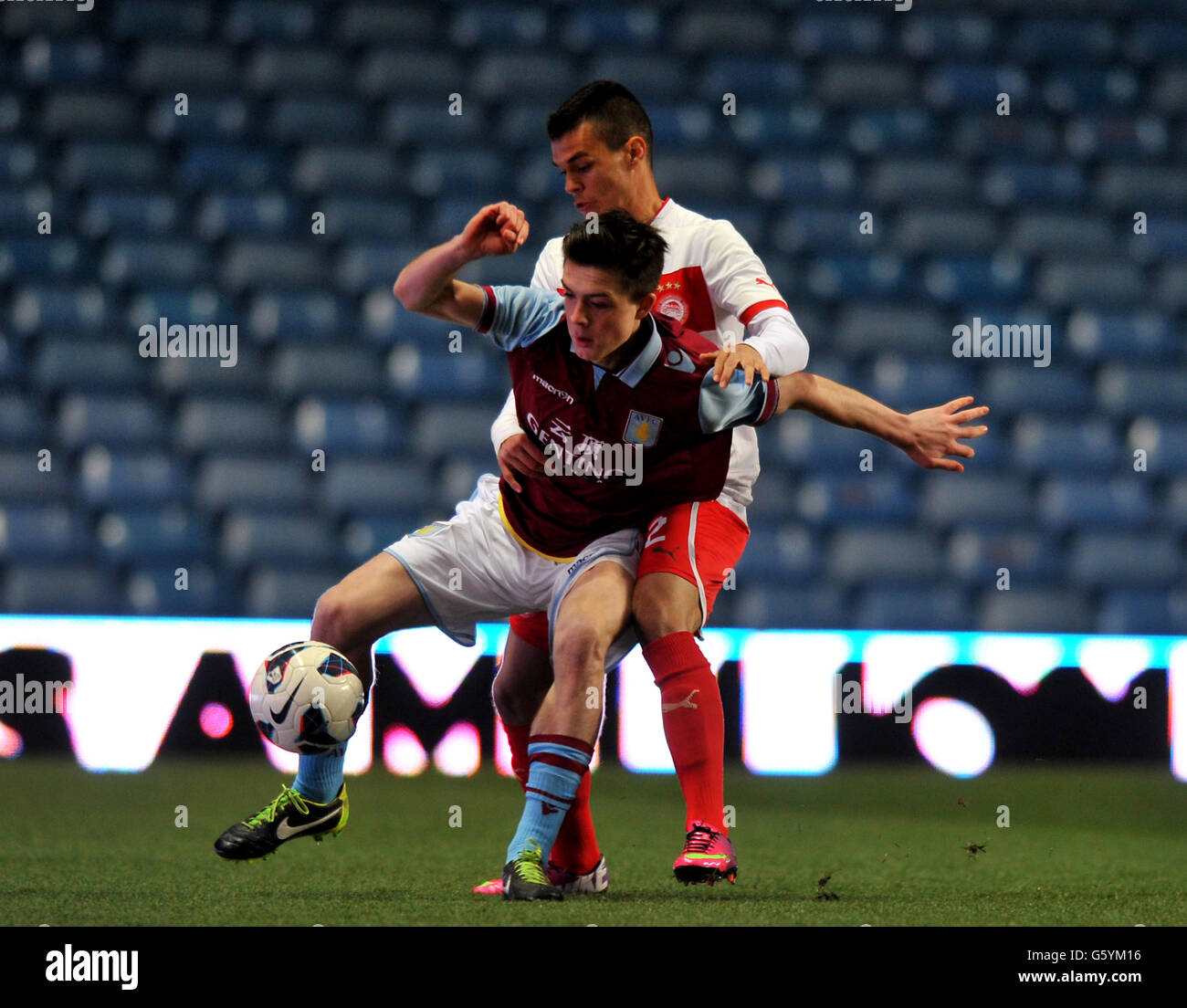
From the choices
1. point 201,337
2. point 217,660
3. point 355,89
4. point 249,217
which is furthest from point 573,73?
point 217,660

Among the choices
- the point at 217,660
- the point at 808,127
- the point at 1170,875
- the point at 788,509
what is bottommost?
the point at 1170,875

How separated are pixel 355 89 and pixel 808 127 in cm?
239

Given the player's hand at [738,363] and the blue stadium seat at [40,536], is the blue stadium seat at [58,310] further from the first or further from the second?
the player's hand at [738,363]

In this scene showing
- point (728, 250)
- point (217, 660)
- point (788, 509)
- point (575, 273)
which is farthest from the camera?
point (788, 509)

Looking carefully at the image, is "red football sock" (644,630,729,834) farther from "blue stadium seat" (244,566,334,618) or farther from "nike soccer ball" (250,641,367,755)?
"blue stadium seat" (244,566,334,618)

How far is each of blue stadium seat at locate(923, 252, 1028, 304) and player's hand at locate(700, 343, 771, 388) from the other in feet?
17.1

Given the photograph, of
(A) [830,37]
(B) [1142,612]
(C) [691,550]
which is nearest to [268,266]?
(A) [830,37]

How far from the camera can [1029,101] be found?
8766 millimetres

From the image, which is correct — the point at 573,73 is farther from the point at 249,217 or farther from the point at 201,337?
the point at 201,337

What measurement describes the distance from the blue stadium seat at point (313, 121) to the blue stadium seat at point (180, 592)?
252 centimetres

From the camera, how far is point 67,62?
8.08 meters

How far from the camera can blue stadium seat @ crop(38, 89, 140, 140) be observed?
26.1 feet

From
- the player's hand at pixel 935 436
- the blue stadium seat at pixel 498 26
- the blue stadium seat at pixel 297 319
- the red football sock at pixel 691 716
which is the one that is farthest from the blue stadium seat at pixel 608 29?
the red football sock at pixel 691 716

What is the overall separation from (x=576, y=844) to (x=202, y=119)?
230 inches
